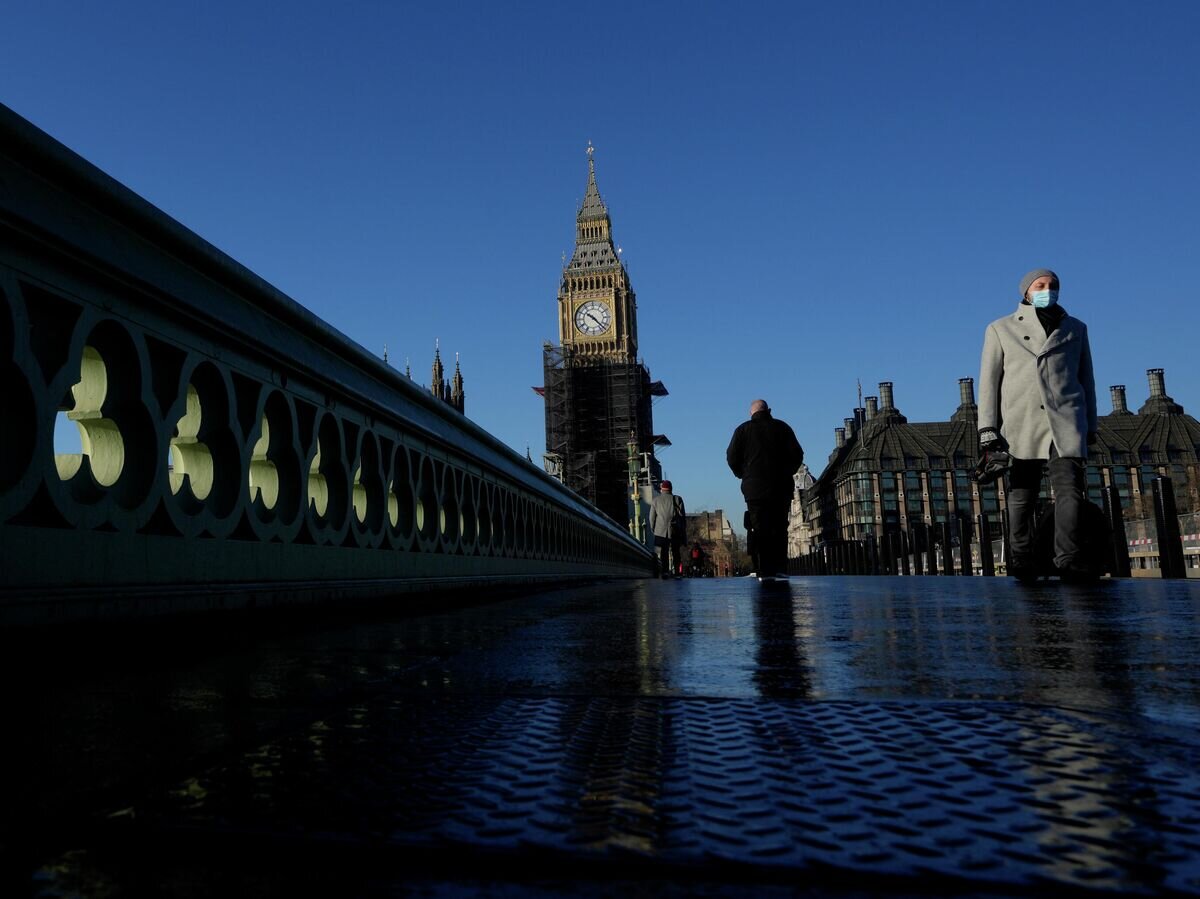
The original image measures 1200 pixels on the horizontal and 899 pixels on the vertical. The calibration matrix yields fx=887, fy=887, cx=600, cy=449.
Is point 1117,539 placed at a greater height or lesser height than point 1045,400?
lesser

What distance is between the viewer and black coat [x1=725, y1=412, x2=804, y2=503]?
28.6ft

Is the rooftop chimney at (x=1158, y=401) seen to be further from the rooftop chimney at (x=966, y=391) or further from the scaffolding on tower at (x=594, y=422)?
the scaffolding on tower at (x=594, y=422)

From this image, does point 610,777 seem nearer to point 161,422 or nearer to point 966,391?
point 161,422

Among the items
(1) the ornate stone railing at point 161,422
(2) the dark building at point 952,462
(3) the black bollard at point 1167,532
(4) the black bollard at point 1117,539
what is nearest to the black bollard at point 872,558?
(4) the black bollard at point 1117,539

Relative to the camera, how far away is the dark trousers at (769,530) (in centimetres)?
890

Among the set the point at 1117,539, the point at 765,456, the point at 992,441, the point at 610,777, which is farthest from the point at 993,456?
the point at 1117,539

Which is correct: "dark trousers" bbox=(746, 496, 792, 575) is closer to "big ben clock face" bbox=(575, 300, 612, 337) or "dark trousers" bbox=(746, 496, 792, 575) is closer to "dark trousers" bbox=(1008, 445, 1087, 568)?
"dark trousers" bbox=(1008, 445, 1087, 568)

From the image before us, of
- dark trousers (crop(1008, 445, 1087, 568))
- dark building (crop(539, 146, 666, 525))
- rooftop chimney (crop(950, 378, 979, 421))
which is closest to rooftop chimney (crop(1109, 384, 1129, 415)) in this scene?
rooftop chimney (crop(950, 378, 979, 421))

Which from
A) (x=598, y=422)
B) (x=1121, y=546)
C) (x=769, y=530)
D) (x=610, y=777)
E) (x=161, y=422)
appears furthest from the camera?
(x=598, y=422)

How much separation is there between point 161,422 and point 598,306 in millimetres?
102459

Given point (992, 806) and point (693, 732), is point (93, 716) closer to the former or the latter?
point (693, 732)

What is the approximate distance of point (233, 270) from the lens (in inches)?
125

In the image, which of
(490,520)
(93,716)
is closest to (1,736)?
(93,716)

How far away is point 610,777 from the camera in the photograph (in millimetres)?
830
